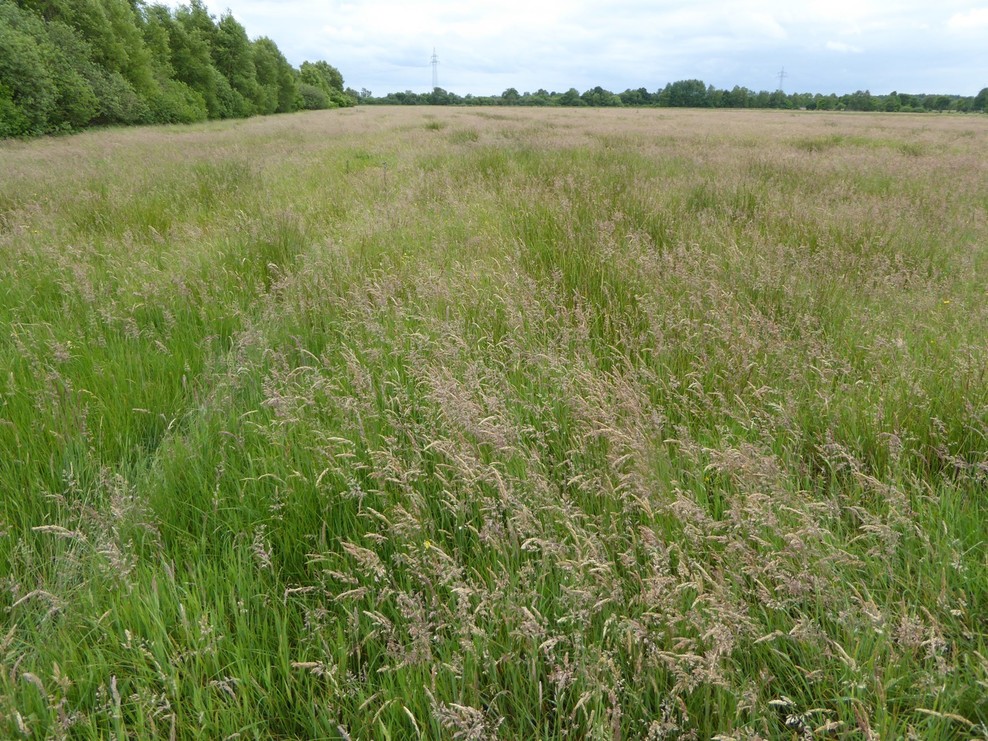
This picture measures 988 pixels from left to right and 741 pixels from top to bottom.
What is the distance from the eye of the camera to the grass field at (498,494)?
117 cm

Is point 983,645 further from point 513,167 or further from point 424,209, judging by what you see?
point 513,167

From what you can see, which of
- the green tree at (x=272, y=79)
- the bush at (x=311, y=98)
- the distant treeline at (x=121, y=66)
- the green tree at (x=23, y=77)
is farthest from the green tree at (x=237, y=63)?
the green tree at (x=23, y=77)

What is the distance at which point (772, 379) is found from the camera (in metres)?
2.43

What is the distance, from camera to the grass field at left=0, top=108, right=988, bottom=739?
1175 millimetres

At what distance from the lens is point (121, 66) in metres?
28.6

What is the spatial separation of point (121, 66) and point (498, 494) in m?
38.4

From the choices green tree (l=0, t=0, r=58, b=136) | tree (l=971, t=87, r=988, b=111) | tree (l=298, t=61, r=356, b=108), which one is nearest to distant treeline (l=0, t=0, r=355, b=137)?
green tree (l=0, t=0, r=58, b=136)

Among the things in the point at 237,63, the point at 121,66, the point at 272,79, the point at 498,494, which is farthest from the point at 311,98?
the point at 498,494

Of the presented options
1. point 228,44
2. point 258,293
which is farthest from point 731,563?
point 228,44

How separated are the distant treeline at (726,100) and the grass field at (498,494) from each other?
297 feet

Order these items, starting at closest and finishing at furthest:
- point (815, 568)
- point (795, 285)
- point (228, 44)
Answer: point (815, 568)
point (795, 285)
point (228, 44)

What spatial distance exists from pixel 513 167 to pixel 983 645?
8349mm

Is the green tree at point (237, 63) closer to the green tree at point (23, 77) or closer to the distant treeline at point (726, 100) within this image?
the green tree at point (23, 77)

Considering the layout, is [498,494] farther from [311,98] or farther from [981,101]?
[981,101]
